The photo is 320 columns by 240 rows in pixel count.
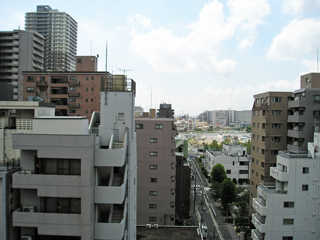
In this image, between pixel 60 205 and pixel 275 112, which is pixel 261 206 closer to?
pixel 275 112

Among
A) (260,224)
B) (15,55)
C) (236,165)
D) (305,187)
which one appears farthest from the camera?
(236,165)

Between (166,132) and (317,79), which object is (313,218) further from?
(166,132)

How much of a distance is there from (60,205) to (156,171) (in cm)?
1552

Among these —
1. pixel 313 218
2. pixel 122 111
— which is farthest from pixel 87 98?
pixel 313 218

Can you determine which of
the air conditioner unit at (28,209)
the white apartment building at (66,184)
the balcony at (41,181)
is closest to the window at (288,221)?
the white apartment building at (66,184)

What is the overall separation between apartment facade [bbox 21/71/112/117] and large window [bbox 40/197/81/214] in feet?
81.3

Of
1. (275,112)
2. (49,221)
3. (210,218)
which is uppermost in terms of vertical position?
(275,112)

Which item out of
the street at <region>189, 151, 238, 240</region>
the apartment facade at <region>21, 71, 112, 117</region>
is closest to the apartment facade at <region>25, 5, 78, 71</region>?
the apartment facade at <region>21, 71, 112, 117</region>

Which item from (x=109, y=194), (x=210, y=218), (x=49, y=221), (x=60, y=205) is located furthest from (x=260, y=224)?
(x=49, y=221)

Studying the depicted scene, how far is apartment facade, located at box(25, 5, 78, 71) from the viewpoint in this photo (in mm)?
74188

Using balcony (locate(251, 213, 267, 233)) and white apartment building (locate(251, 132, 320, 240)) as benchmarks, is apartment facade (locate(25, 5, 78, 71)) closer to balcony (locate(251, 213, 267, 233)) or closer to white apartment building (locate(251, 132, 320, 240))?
balcony (locate(251, 213, 267, 233))

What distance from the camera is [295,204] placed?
1902 centimetres

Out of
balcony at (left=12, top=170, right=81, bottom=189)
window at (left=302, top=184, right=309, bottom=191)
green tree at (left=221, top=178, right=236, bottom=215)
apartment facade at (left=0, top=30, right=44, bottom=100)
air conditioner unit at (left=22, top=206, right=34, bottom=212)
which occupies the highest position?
apartment facade at (left=0, top=30, right=44, bottom=100)

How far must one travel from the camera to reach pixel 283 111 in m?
25.2
